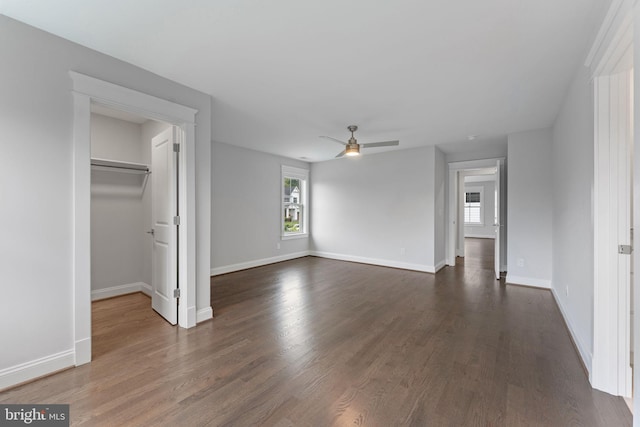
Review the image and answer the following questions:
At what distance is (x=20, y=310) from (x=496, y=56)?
4087 mm

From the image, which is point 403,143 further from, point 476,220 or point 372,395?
point 476,220

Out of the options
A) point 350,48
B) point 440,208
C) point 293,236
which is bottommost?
point 293,236

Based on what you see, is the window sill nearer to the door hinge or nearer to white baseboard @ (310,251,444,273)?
white baseboard @ (310,251,444,273)

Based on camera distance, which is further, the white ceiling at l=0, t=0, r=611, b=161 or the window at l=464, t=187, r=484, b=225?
the window at l=464, t=187, r=484, b=225

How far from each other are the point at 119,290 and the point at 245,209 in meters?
2.46

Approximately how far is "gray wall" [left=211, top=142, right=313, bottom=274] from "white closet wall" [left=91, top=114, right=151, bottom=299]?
1.14 metres

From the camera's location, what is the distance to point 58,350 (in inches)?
80.3

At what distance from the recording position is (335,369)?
2.08 meters

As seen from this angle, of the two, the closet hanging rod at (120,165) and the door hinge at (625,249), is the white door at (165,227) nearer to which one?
the closet hanging rod at (120,165)

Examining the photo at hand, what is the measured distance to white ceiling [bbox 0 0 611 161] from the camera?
1729 mm

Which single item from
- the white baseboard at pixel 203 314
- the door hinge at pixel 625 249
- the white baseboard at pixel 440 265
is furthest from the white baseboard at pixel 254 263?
the door hinge at pixel 625 249

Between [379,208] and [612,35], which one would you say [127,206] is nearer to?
[379,208]

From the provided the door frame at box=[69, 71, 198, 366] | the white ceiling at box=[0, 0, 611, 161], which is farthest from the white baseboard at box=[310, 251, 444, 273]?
the door frame at box=[69, 71, 198, 366]

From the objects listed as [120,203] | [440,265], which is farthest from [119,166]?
[440,265]
